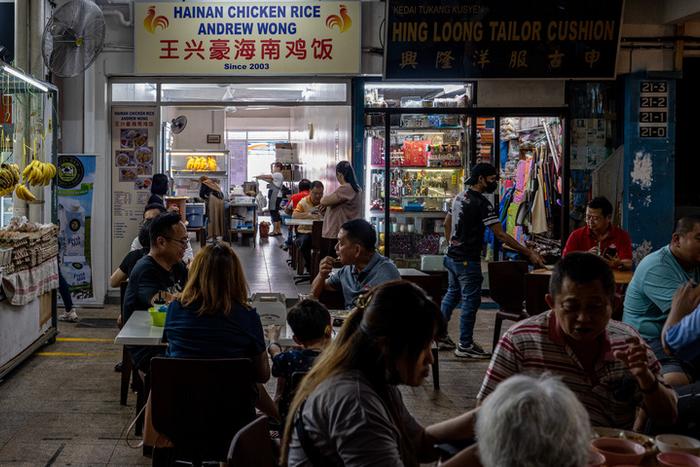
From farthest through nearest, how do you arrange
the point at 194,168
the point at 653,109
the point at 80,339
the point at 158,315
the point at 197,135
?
the point at 194,168 < the point at 197,135 < the point at 653,109 < the point at 80,339 < the point at 158,315

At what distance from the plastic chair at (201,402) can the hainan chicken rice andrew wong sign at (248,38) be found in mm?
6566

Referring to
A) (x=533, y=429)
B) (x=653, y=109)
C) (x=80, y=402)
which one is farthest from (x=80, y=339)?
(x=533, y=429)

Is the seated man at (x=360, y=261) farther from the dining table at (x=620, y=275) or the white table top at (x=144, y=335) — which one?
the dining table at (x=620, y=275)

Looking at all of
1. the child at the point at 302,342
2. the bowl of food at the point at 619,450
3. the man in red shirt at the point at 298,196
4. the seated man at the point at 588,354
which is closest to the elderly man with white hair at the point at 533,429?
the bowl of food at the point at 619,450

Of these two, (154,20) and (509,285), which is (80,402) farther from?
(154,20)

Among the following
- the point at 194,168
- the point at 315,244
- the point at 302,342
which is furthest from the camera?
the point at 194,168

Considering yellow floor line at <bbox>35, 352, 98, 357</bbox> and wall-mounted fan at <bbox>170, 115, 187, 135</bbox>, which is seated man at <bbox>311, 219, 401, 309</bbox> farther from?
wall-mounted fan at <bbox>170, 115, 187, 135</bbox>

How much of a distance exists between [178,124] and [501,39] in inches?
316

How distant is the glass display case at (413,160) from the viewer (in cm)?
997

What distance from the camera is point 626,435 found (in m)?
2.68

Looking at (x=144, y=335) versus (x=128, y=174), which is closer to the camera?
(x=144, y=335)

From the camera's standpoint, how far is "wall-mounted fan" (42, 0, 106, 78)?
735 cm

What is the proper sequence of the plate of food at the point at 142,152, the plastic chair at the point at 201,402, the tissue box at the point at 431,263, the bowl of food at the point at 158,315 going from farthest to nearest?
the plate of food at the point at 142,152 < the tissue box at the point at 431,263 < the bowl of food at the point at 158,315 < the plastic chair at the point at 201,402

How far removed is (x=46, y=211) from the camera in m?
8.25
